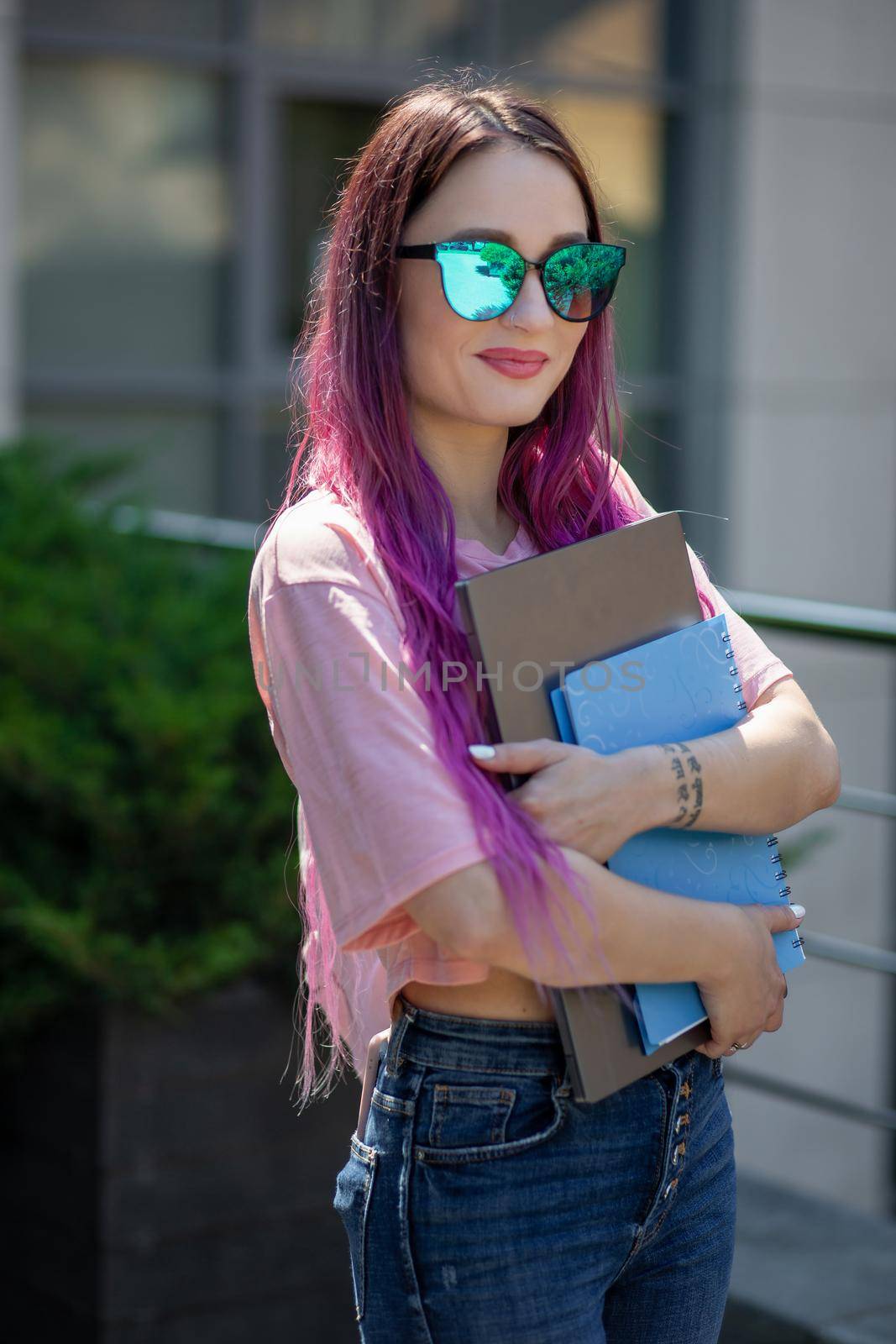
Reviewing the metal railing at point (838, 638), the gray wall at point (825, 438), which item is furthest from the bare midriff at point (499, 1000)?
the gray wall at point (825, 438)

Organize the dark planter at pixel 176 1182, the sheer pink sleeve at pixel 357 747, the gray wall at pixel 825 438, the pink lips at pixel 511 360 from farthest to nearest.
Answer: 1. the gray wall at pixel 825 438
2. the dark planter at pixel 176 1182
3. the pink lips at pixel 511 360
4. the sheer pink sleeve at pixel 357 747

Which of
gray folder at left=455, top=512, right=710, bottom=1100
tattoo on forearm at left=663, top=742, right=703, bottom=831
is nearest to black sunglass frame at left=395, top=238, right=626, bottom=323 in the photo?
gray folder at left=455, top=512, right=710, bottom=1100

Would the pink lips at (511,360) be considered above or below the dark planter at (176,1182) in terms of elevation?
above

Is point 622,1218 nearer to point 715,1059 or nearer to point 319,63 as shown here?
point 715,1059

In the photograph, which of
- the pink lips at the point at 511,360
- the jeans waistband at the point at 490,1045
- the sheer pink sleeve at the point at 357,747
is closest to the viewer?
the sheer pink sleeve at the point at 357,747

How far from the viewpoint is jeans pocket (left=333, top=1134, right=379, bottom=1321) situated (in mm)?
1472

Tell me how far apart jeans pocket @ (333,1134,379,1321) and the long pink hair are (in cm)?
22

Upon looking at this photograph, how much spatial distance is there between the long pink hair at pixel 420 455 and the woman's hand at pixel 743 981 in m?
0.17

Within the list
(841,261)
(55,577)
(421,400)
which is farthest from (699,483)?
(421,400)

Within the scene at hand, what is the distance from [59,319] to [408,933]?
572 centimetres

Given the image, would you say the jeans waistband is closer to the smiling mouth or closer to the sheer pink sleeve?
the sheer pink sleeve

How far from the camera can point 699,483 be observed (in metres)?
8.23

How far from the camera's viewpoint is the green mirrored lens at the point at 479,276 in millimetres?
1485

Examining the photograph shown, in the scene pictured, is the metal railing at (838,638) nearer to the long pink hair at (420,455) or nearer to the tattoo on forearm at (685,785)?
the long pink hair at (420,455)
